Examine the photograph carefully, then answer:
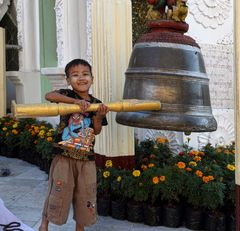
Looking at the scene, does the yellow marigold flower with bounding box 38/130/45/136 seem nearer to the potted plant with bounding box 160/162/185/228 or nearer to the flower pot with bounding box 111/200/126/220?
the flower pot with bounding box 111/200/126/220

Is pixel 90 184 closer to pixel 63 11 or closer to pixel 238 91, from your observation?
pixel 238 91

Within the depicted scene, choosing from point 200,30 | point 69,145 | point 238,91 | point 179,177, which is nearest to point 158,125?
point 238,91

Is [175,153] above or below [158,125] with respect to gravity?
below

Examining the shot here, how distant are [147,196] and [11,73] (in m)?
4.64

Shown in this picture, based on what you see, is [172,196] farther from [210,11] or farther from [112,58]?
[210,11]

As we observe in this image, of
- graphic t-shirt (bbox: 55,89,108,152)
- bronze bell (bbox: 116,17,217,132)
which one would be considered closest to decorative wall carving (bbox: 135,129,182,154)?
graphic t-shirt (bbox: 55,89,108,152)

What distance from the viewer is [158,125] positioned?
5.38 ft

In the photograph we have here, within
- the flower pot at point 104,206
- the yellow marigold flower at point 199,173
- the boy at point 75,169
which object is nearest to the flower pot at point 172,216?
the yellow marigold flower at point 199,173

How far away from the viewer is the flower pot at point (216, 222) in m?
2.86

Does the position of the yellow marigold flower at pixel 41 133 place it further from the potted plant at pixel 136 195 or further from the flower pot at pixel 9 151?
the potted plant at pixel 136 195

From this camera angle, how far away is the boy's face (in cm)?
217

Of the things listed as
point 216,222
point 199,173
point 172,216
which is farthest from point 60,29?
point 216,222

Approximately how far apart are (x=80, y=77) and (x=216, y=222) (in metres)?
1.52

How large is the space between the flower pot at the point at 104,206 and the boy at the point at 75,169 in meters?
0.70
